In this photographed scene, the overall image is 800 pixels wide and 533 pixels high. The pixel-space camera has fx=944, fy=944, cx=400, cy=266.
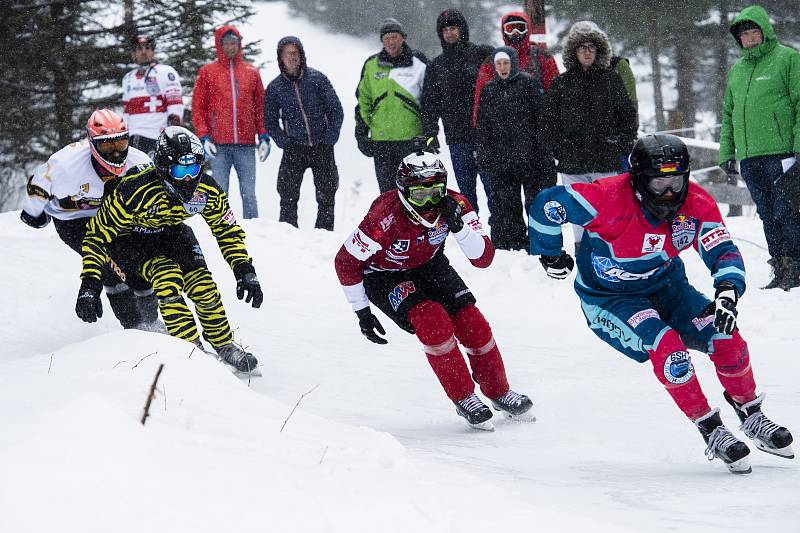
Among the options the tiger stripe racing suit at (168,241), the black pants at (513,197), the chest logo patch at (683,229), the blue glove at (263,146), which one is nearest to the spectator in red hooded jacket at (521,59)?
the black pants at (513,197)

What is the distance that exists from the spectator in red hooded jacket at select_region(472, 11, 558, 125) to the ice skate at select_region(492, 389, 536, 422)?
161 inches

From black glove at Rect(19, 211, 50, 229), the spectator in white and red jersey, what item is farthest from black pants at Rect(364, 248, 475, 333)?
the spectator in white and red jersey

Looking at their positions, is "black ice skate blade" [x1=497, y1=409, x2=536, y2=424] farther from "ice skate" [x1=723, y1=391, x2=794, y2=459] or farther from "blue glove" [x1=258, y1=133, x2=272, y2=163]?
"blue glove" [x1=258, y1=133, x2=272, y2=163]

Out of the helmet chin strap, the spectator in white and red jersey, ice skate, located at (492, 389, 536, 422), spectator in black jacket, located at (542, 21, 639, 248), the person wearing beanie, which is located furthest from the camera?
the spectator in white and red jersey

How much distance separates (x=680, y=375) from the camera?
16.2 ft

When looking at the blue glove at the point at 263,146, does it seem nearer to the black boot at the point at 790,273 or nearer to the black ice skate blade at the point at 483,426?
the black boot at the point at 790,273

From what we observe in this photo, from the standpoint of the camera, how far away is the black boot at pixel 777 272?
8477mm

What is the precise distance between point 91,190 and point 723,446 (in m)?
5.36

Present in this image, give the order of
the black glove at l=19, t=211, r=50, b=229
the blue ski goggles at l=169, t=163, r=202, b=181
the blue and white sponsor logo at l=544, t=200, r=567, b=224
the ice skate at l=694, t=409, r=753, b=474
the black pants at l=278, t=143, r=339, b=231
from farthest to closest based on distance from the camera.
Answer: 1. the black pants at l=278, t=143, r=339, b=231
2. the black glove at l=19, t=211, r=50, b=229
3. the blue ski goggles at l=169, t=163, r=202, b=181
4. the blue and white sponsor logo at l=544, t=200, r=567, b=224
5. the ice skate at l=694, t=409, r=753, b=474

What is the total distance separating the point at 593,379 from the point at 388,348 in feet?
6.74

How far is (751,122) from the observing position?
27.6 ft

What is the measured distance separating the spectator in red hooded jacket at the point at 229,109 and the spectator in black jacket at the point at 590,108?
155 inches

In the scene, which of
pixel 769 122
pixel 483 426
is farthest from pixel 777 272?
pixel 483 426

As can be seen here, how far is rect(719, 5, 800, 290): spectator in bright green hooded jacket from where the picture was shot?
325 inches
